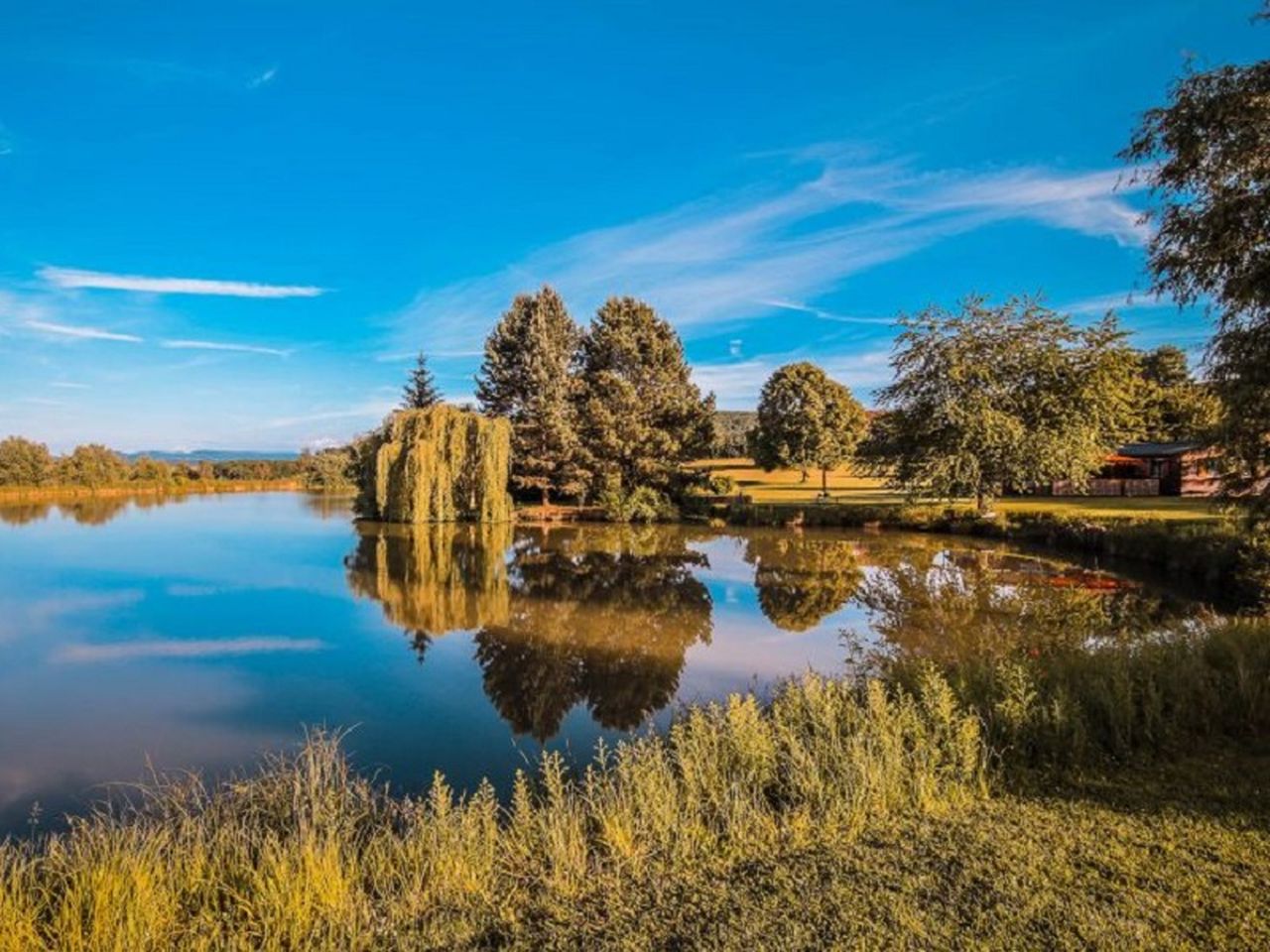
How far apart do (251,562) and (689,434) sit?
22.4 m

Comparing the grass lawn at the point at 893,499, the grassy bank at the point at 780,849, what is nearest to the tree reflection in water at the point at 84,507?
the grass lawn at the point at 893,499

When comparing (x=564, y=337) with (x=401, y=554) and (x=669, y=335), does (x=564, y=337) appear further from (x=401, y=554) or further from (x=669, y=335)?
(x=401, y=554)

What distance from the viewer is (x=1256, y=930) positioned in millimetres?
3291

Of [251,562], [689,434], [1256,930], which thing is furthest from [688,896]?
[689,434]

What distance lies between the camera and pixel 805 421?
43938 millimetres

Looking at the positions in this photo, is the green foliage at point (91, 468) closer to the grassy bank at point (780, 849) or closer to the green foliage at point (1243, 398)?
the grassy bank at point (780, 849)

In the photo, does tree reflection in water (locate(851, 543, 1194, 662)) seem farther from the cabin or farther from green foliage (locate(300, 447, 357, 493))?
green foliage (locate(300, 447, 357, 493))

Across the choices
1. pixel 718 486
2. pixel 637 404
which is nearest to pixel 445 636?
pixel 637 404

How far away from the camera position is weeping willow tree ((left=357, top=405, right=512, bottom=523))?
30359mm

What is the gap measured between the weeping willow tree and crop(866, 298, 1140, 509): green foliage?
17.1 m

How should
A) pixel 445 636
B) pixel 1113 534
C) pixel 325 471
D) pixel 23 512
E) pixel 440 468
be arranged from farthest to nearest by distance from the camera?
1. pixel 325 471
2. pixel 23 512
3. pixel 440 468
4. pixel 1113 534
5. pixel 445 636

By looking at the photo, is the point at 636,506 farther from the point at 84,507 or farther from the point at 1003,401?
the point at 84,507

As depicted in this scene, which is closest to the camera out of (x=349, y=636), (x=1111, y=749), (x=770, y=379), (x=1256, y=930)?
(x=1256, y=930)

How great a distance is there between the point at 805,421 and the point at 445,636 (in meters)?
35.2
